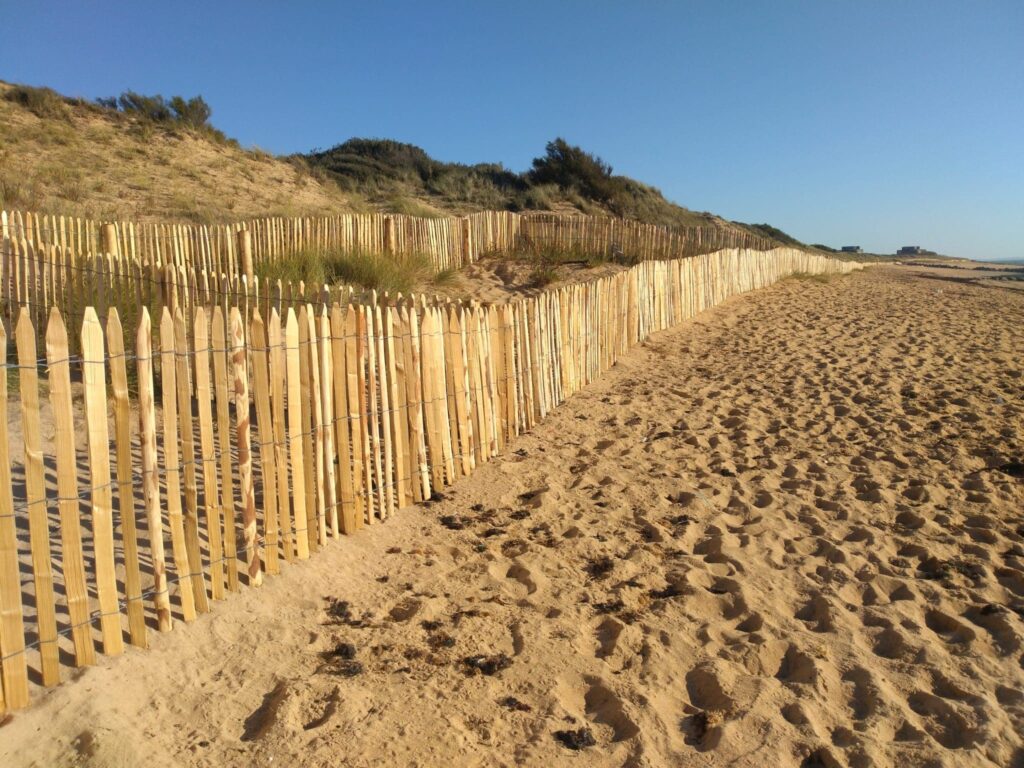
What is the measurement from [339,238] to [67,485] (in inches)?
407

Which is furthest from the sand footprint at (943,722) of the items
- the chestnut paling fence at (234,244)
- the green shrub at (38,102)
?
the green shrub at (38,102)

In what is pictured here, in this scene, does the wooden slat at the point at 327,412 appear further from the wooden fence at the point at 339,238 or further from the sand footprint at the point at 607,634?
the wooden fence at the point at 339,238

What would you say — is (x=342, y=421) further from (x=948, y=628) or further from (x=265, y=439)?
(x=948, y=628)

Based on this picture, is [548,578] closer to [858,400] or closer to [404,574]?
[404,574]

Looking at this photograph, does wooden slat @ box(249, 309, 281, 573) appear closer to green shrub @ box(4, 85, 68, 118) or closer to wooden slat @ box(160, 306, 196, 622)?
wooden slat @ box(160, 306, 196, 622)

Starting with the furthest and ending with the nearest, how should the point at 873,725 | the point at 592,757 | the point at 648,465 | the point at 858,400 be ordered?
the point at 858,400
the point at 648,465
the point at 873,725
the point at 592,757

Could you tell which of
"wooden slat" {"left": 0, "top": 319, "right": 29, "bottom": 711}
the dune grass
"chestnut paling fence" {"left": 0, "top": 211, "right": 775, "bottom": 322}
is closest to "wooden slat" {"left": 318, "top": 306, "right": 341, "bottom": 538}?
"wooden slat" {"left": 0, "top": 319, "right": 29, "bottom": 711}

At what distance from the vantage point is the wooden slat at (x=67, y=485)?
2.55 metres

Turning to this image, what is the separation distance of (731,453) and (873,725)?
10.5 ft

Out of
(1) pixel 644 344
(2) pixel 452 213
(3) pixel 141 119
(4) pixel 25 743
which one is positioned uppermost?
(3) pixel 141 119

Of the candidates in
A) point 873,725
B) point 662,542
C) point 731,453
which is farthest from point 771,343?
point 873,725

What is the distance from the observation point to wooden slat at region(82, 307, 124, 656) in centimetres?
263

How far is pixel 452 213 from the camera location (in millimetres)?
25922

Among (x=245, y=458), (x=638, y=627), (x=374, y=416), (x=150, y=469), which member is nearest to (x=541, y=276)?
(x=374, y=416)
